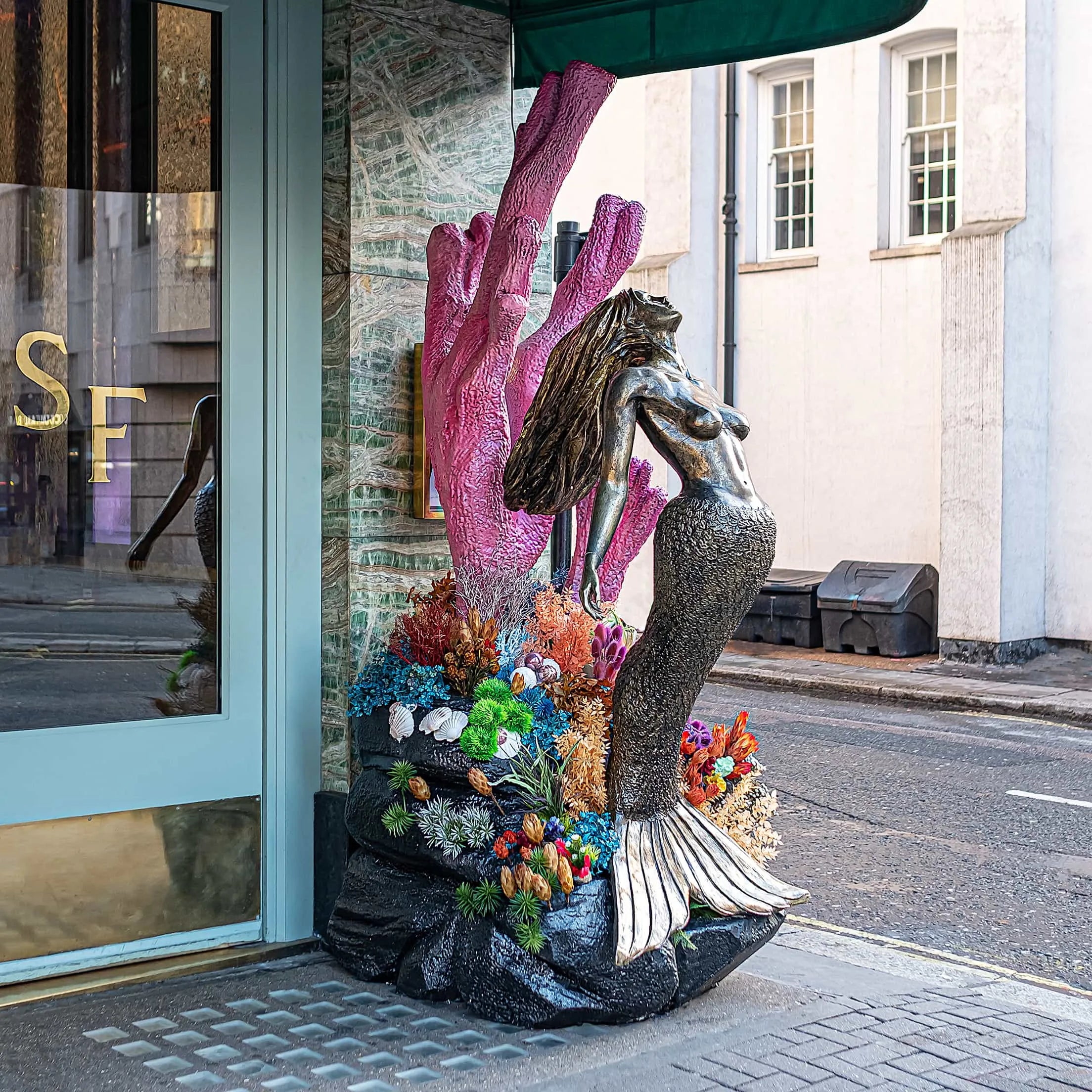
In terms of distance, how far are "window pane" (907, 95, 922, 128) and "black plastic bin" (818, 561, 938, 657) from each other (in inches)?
210

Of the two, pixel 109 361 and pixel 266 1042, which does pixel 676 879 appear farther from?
pixel 109 361

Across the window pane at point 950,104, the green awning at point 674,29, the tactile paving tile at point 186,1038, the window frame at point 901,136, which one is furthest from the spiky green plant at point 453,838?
the window pane at point 950,104

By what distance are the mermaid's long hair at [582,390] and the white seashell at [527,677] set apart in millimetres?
522

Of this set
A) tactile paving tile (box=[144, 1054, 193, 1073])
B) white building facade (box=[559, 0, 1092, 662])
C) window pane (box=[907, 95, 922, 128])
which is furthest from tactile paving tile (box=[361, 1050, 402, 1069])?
window pane (box=[907, 95, 922, 128])

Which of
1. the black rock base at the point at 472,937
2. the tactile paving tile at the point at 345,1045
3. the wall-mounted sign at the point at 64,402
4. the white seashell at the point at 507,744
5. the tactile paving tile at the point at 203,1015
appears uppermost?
the wall-mounted sign at the point at 64,402

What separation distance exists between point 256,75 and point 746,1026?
137 inches

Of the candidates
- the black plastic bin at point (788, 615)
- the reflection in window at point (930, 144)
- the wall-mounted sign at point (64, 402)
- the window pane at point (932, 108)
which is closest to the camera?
the wall-mounted sign at point (64, 402)

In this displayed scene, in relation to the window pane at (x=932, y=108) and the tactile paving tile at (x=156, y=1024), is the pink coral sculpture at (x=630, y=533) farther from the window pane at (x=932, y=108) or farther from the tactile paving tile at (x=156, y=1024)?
the window pane at (x=932, y=108)

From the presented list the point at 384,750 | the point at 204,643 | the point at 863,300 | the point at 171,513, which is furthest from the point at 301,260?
the point at 863,300

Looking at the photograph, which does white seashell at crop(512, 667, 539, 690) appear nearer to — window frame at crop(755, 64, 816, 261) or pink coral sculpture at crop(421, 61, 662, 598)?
pink coral sculpture at crop(421, 61, 662, 598)

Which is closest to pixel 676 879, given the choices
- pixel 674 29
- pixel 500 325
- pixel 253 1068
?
pixel 253 1068

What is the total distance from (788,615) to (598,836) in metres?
12.7

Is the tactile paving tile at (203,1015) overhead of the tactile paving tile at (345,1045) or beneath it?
beneath

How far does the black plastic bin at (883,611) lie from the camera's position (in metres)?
15.9
